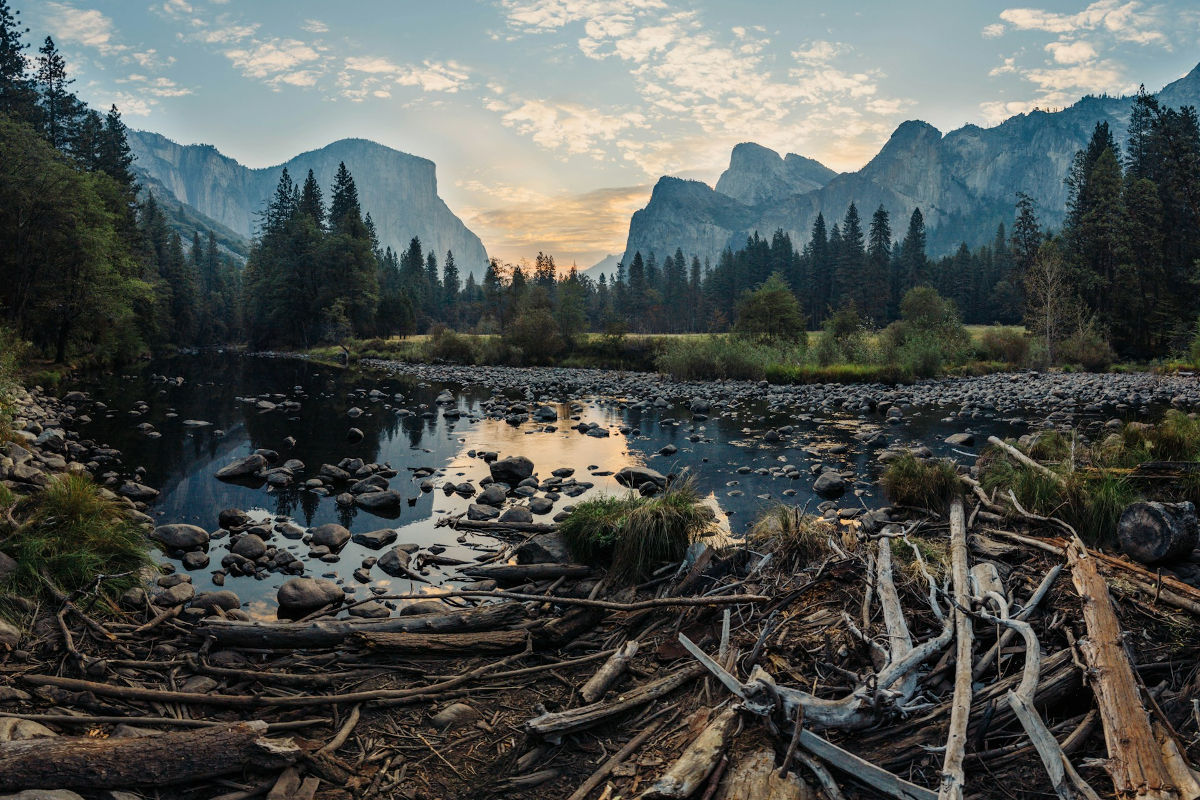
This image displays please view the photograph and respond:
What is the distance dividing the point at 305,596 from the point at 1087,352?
138ft

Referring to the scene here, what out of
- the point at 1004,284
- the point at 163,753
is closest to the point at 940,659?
the point at 163,753

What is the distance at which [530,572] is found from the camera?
6.53 m

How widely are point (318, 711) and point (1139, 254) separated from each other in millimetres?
53891

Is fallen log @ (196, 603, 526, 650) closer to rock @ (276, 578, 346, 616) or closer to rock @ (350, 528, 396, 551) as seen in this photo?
rock @ (276, 578, 346, 616)

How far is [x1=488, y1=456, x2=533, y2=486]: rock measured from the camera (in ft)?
39.9

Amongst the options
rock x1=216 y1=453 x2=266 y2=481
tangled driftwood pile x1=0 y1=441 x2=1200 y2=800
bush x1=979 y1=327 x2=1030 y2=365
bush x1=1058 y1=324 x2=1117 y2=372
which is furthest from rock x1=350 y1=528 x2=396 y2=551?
bush x1=1058 y1=324 x2=1117 y2=372

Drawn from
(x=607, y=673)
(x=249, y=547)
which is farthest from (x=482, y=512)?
(x=607, y=673)

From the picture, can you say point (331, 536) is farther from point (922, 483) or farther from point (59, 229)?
point (59, 229)

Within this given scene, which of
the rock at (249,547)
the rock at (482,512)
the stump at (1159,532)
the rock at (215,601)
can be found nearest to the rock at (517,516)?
the rock at (482,512)

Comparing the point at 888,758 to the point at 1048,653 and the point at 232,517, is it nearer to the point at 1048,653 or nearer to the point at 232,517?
the point at 1048,653

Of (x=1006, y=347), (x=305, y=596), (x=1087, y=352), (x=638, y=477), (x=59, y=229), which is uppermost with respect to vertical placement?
(x=59, y=229)

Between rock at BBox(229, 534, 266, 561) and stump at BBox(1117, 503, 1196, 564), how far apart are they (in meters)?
9.02

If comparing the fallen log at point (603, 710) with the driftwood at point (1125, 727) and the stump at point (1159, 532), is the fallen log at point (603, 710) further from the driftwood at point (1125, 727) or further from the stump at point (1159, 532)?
the stump at point (1159, 532)

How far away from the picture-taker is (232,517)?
925 centimetres
